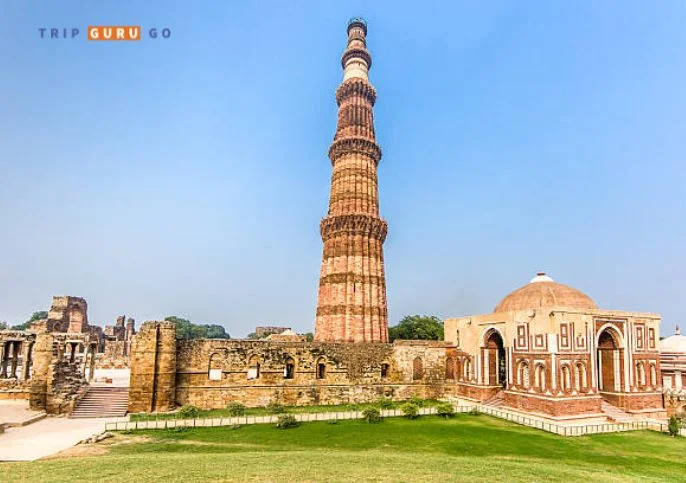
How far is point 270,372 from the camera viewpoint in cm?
2481

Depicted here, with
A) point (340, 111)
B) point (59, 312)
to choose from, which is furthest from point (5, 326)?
point (340, 111)

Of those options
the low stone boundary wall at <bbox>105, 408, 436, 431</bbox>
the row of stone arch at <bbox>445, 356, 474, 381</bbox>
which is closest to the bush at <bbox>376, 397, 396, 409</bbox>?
the low stone boundary wall at <bbox>105, 408, 436, 431</bbox>

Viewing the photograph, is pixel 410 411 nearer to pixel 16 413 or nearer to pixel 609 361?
pixel 609 361

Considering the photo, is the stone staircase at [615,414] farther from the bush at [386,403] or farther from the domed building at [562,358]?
the bush at [386,403]

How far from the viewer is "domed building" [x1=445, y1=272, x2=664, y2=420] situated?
22234 millimetres

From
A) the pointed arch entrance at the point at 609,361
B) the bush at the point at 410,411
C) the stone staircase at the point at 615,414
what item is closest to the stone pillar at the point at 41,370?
the bush at the point at 410,411

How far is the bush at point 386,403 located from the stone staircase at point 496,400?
528cm

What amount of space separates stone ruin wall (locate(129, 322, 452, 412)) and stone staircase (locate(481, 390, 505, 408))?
10.8 feet

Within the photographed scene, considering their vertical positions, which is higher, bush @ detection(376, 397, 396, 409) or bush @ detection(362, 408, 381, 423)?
bush @ detection(362, 408, 381, 423)

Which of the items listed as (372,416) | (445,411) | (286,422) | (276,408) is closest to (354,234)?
(276,408)

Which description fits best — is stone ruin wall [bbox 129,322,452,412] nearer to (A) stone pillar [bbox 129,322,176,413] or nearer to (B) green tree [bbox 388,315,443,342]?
(A) stone pillar [bbox 129,322,176,413]

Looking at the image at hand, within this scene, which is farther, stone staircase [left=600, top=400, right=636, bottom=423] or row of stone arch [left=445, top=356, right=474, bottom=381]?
row of stone arch [left=445, top=356, right=474, bottom=381]

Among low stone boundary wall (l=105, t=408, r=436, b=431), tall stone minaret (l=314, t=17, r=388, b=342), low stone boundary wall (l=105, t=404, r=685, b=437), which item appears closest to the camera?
low stone boundary wall (l=105, t=408, r=436, b=431)

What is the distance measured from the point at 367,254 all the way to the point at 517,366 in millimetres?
12604
